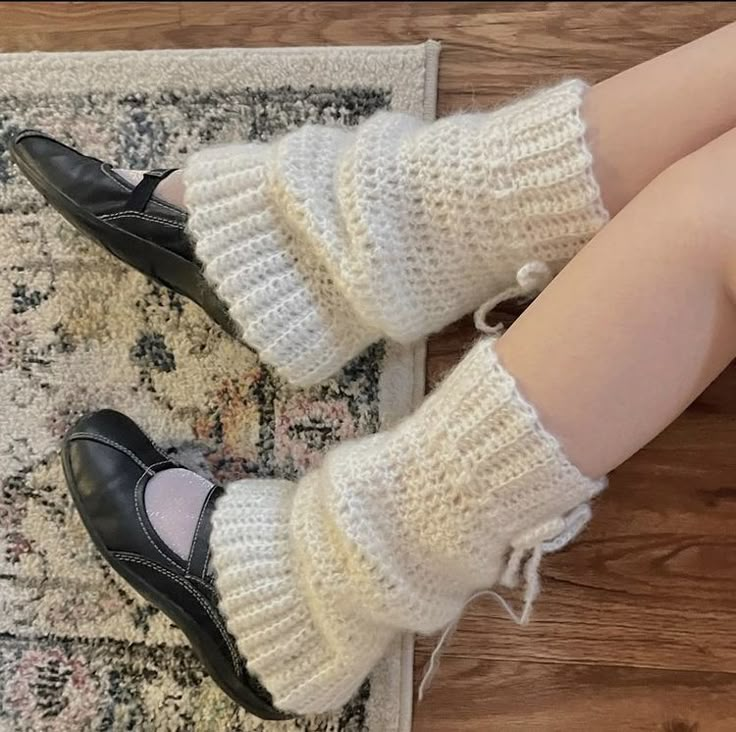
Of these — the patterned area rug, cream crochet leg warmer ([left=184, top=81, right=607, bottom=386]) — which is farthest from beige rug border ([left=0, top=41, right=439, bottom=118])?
cream crochet leg warmer ([left=184, top=81, right=607, bottom=386])

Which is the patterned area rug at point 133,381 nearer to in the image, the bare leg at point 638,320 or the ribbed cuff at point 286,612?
the ribbed cuff at point 286,612

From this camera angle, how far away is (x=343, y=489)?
2.24 ft

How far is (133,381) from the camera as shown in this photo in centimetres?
85

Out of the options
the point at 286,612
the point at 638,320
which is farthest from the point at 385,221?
the point at 286,612

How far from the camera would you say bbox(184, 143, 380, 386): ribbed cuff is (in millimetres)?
750

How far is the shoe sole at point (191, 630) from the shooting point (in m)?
0.76

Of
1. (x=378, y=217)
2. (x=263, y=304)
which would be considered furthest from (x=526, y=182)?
(x=263, y=304)

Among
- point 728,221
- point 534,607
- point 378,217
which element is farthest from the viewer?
point 534,607

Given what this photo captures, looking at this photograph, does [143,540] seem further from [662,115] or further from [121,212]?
[662,115]

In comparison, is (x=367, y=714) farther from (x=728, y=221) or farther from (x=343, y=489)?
(x=728, y=221)

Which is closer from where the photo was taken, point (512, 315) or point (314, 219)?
point (314, 219)

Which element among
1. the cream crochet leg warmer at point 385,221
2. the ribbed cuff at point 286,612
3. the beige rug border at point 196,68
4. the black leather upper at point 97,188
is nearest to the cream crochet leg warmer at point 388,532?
the ribbed cuff at point 286,612

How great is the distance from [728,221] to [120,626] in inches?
23.9

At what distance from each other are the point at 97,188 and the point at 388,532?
0.41 metres
